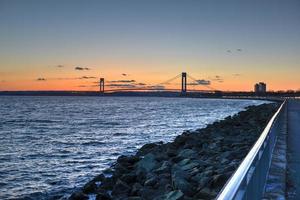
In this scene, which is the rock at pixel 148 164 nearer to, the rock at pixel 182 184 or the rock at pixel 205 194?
the rock at pixel 182 184

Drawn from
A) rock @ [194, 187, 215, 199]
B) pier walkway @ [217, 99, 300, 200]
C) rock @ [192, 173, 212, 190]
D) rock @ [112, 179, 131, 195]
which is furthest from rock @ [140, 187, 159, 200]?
pier walkway @ [217, 99, 300, 200]

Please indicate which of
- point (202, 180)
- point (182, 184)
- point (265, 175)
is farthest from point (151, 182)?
point (265, 175)

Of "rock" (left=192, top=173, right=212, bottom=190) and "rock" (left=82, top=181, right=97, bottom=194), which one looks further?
"rock" (left=82, top=181, right=97, bottom=194)

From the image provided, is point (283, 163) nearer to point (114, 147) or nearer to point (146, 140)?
point (114, 147)

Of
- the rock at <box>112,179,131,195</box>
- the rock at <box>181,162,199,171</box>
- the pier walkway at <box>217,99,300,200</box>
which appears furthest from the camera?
the rock at <box>181,162,199,171</box>

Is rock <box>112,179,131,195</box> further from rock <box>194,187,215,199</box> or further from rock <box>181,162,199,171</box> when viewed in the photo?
rock <box>194,187,215,199</box>

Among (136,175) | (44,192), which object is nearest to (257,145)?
(136,175)

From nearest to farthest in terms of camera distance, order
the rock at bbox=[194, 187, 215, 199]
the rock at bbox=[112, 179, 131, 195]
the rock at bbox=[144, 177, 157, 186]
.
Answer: the rock at bbox=[194, 187, 215, 199]
the rock at bbox=[144, 177, 157, 186]
the rock at bbox=[112, 179, 131, 195]

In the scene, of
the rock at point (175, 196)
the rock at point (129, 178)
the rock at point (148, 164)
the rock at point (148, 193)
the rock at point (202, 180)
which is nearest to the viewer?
the rock at point (175, 196)

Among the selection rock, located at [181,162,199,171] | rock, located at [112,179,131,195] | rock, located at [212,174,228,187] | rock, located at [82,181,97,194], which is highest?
rock, located at [212,174,228,187]

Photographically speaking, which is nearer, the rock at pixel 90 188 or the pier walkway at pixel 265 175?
the pier walkway at pixel 265 175

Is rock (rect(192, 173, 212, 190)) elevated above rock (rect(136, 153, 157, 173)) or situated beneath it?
elevated above

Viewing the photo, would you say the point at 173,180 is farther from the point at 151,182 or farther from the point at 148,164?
the point at 148,164

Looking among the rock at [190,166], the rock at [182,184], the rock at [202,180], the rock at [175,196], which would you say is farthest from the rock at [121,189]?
the rock at [175,196]
